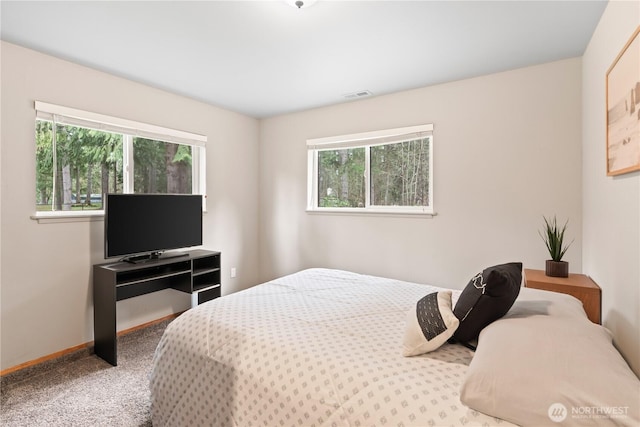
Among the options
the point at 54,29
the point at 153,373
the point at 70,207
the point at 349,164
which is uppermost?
the point at 54,29

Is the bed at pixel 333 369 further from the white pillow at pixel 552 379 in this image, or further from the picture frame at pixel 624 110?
the picture frame at pixel 624 110

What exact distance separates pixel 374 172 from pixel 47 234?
3.19 metres

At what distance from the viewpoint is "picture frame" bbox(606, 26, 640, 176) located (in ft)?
4.66

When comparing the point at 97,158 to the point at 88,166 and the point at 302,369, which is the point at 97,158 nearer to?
the point at 88,166

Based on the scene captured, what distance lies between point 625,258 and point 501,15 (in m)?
1.60

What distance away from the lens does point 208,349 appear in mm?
1584

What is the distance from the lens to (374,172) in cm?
385

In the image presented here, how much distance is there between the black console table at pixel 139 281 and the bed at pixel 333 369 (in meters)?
1.12

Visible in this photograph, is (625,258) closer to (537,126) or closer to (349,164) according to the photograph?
→ (537,126)

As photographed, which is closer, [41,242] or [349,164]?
[41,242]

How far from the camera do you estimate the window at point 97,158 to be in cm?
267

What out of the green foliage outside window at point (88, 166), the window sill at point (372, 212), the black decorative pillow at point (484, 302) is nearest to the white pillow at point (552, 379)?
the black decorative pillow at point (484, 302)

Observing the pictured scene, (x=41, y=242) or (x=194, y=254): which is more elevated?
(x=41, y=242)

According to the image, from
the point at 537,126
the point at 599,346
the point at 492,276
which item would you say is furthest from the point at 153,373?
the point at 537,126
